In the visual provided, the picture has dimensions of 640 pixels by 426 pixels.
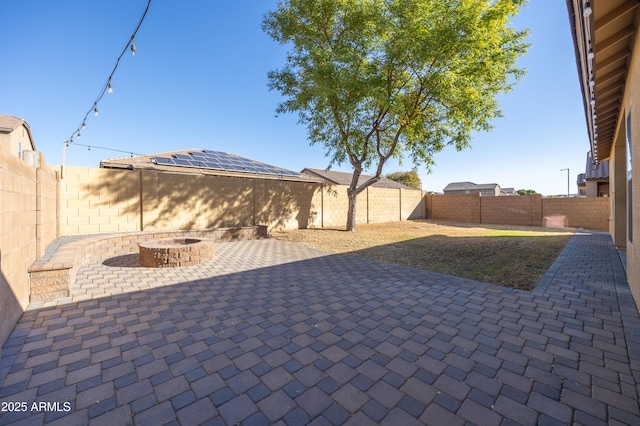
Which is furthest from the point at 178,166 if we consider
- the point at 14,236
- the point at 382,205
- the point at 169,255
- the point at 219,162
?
the point at 382,205

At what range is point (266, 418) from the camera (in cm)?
165

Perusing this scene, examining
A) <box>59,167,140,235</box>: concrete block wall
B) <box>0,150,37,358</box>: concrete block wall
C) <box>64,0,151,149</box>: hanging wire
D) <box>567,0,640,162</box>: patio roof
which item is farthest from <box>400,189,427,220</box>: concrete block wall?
<box>0,150,37,358</box>: concrete block wall

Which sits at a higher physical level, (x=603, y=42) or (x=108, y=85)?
(x=108, y=85)

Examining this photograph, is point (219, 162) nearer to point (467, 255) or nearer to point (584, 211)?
point (467, 255)

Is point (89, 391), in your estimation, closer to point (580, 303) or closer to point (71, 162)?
point (580, 303)

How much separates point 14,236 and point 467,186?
58946 mm

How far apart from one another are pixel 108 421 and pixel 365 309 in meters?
2.59

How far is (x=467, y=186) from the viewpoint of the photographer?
51.7 m

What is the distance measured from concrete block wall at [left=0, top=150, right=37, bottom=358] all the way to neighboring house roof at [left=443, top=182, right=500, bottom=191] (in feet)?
182

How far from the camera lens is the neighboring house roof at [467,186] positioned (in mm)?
49072

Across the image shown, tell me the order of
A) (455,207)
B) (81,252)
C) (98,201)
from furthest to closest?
(455,207) < (98,201) < (81,252)

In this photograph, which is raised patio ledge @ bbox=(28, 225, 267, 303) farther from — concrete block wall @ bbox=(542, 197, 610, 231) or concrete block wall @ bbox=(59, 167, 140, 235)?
concrete block wall @ bbox=(542, 197, 610, 231)

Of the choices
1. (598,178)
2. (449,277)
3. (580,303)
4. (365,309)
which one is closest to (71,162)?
(365,309)

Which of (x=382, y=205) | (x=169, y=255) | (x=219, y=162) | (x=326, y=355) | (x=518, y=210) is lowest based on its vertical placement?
(x=326, y=355)
